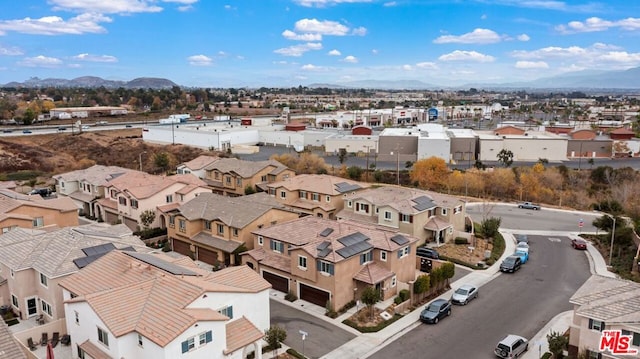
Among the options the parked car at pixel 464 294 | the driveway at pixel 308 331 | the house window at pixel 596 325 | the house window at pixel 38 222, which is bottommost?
the driveway at pixel 308 331

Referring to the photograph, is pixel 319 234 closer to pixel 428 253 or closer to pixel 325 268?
pixel 325 268

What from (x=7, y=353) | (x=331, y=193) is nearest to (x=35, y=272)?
(x=7, y=353)

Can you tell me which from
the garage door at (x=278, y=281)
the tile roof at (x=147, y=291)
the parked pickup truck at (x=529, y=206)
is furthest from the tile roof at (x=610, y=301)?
the parked pickup truck at (x=529, y=206)

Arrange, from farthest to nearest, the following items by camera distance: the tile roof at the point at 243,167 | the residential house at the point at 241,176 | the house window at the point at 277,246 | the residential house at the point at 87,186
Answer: the tile roof at the point at 243,167 < the residential house at the point at 241,176 < the residential house at the point at 87,186 < the house window at the point at 277,246

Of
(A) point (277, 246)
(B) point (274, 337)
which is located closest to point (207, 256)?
(A) point (277, 246)

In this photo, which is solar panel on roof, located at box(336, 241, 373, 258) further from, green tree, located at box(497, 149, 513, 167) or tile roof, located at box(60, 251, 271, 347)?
green tree, located at box(497, 149, 513, 167)

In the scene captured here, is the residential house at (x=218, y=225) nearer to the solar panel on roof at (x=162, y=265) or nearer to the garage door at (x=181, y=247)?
the garage door at (x=181, y=247)
